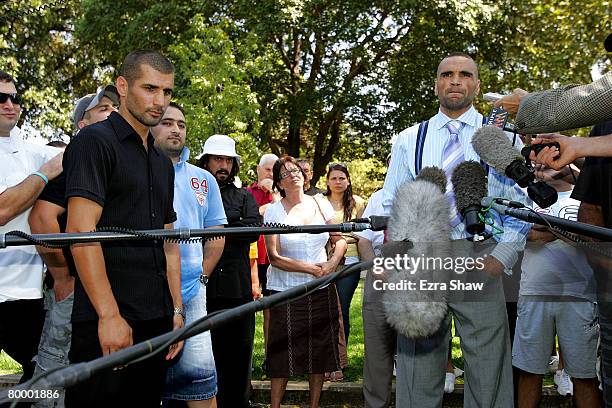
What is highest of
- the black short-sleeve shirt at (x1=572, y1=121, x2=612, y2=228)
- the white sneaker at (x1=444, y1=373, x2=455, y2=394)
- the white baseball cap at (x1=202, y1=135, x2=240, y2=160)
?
the white baseball cap at (x1=202, y1=135, x2=240, y2=160)

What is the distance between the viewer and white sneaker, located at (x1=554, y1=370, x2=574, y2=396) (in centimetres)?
583

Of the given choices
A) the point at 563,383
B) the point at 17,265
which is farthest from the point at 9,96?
the point at 563,383

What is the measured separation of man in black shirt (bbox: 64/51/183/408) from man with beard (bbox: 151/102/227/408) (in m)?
0.78

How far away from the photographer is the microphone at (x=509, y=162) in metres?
2.59

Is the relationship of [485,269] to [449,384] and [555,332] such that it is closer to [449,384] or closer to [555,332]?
[555,332]

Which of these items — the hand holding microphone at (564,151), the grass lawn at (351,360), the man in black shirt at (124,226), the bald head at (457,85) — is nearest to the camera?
the hand holding microphone at (564,151)

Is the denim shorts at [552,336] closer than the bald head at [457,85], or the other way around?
the bald head at [457,85]

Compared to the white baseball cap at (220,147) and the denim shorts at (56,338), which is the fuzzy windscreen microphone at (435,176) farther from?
the white baseball cap at (220,147)

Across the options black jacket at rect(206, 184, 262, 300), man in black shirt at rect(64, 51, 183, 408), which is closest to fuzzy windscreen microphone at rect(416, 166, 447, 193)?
man in black shirt at rect(64, 51, 183, 408)

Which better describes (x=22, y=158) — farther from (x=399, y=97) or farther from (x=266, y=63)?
(x=399, y=97)

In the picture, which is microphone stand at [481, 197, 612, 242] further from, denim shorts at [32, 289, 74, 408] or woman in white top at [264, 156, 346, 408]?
woman in white top at [264, 156, 346, 408]

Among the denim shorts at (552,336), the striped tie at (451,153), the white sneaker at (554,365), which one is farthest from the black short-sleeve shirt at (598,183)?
the white sneaker at (554,365)

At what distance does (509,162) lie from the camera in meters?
2.87

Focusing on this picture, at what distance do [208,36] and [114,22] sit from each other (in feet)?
14.2
